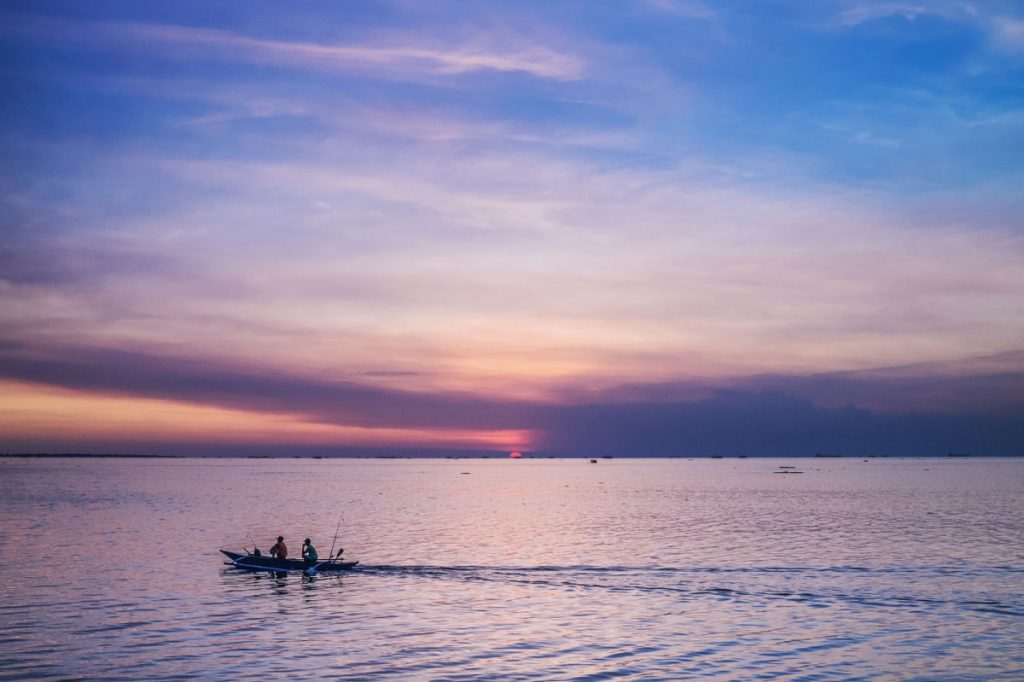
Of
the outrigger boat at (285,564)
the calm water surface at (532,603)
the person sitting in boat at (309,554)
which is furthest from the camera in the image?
the person sitting in boat at (309,554)

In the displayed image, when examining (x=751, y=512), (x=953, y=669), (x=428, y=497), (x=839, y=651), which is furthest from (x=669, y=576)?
(x=428, y=497)

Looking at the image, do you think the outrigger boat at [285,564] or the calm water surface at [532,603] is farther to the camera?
the outrigger boat at [285,564]

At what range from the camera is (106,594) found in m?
49.2

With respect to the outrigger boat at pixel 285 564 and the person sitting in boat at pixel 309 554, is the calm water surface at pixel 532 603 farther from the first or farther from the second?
the person sitting in boat at pixel 309 554

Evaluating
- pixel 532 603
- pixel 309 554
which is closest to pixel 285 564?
pixel 309 554

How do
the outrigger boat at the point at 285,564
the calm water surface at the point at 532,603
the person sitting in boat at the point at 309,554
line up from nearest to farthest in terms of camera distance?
the calm water surface at the point at 532,603 → the outrigger boat at the point at 285,564 → the person sitting in boat at the point at 309,554

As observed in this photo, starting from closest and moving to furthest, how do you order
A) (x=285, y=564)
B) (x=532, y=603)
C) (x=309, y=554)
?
(x=532, y=603)
(x=309, y=554)
(x=285, y=564)

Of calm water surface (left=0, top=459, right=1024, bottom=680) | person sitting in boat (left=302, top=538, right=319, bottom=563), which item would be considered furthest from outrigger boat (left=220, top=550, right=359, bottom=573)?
calm water surface (left=0, top=459, right=1024, bottom=680)

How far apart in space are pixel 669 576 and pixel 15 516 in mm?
90144

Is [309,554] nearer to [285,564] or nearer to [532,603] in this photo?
[285,564]

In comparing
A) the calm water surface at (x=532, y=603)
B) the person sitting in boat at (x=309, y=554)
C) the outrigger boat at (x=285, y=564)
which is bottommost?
the calm water surface at (x=532, y=603)

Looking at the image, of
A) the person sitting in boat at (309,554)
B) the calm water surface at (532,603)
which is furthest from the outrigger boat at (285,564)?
the calm water surface at (532,603)

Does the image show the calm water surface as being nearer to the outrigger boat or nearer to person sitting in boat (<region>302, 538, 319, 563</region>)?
the outrigger boat

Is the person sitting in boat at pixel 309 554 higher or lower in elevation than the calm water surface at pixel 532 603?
higher
